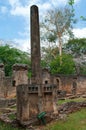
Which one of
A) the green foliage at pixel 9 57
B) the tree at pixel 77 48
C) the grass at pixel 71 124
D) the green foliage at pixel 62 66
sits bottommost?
the grass at pixel 71 124

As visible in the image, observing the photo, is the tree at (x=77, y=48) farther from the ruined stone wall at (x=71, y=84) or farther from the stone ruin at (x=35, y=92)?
the stone ruin at (x=35, y=92)

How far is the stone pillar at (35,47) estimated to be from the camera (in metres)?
16.3

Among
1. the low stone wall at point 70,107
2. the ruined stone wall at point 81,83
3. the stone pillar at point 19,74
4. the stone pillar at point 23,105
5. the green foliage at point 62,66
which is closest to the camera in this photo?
the stone pillar at point 23,105

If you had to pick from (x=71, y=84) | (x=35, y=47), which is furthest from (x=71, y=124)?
(x=71, y=84)

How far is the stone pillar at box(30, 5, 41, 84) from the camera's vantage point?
1628 cm

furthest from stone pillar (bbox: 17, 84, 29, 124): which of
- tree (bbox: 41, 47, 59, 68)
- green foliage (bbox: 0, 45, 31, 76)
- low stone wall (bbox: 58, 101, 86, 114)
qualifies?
tree (bbox: 41, 47, 59, 68)

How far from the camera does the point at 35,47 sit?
16656 mm

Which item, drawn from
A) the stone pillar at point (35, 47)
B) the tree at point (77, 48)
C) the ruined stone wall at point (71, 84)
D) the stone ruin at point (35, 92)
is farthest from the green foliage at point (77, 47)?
the stone ruin at point (35, 92)

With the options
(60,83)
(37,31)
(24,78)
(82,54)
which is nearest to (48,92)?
(37,31)

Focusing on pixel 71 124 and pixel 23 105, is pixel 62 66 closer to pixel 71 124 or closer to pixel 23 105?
pixel 23 105

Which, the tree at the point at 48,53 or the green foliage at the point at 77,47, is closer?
the tree at the point at 48,53

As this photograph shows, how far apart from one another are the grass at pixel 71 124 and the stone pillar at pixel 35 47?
2773 millimetres

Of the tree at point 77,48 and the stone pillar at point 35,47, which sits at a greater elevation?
the tree at point 77,48

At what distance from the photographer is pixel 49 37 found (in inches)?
1689
